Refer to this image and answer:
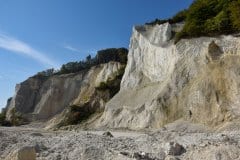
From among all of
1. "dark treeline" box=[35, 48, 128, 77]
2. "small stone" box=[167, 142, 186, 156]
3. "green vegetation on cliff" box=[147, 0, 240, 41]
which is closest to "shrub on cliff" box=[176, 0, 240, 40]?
"green vegetation on cliff" box=[147, 0, 240, 41]

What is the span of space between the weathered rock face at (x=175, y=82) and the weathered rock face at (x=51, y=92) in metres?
26.0

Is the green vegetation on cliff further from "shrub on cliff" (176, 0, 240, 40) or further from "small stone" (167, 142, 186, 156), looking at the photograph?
"small stone" (167, 142, 186, 156)

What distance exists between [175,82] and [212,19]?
627 centimetres

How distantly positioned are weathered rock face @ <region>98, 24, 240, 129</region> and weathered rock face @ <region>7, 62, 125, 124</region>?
85.2 ft

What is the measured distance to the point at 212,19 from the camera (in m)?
35.8

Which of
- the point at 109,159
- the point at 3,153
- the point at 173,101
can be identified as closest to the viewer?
the point at 109,159

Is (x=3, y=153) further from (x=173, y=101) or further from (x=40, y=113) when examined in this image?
(x=40, y=113)

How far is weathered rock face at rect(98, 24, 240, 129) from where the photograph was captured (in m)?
27.6

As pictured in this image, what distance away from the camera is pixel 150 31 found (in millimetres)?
50719

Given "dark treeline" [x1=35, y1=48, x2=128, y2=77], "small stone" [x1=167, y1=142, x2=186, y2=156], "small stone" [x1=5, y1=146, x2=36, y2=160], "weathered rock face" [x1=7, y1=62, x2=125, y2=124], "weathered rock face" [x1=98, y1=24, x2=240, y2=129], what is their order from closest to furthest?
"small stone" [x1=5, y1=146, x2=36, y2=160] → "small stone" [x1=167, y1=142, x2=186, y2=156] → "weathered rock face" [x1=98, y1=24, x2=240, y2=129] → "weathered rock face" [x1=7, y1=62, x2=125, y2=124] → "dark treeline" [x1=35, y1=48, x2=128, y2=77]

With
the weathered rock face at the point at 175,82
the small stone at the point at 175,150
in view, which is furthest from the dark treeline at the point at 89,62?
the small stone at the point at 175,150

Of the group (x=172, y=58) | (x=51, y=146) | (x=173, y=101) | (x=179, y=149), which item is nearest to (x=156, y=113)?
(x=173, y=101)

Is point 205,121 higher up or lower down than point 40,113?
lower down

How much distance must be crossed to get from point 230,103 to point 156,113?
9241mm
